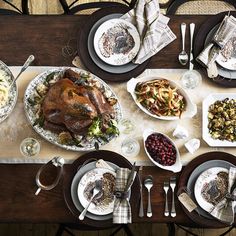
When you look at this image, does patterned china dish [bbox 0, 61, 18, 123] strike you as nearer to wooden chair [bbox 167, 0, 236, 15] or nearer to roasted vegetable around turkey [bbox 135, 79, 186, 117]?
roasted vegetable around turkey [bbox 135, 79, 186, 117]

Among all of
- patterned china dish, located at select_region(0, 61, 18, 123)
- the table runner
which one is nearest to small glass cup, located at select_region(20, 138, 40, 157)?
Answer: the table runner

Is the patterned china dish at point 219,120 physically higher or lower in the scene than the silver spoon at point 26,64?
lower

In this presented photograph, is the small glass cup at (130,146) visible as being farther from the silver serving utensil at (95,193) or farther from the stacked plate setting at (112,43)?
the stacked plate setting at (112,43)

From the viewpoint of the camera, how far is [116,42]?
2.08 metres

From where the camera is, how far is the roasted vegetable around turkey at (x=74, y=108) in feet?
6.26

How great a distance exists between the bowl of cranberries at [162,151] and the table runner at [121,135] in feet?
0.13

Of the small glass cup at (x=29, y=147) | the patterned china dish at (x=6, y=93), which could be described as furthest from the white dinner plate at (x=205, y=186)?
the patterned china dish at (x=6, y=93)

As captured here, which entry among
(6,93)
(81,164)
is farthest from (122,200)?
(6,93)

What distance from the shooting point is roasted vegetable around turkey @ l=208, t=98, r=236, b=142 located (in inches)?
A: 80.6

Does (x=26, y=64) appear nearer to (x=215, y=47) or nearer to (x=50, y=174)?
(x=50, y=174)

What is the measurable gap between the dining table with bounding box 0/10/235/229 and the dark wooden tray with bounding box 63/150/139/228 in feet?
0.06

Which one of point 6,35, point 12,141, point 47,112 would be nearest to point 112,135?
point 47,112

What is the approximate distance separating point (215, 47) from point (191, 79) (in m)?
0.15

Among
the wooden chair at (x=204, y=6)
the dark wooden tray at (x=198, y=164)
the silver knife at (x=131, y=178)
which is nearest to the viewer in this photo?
the silver knife at (x=131, y=178)
